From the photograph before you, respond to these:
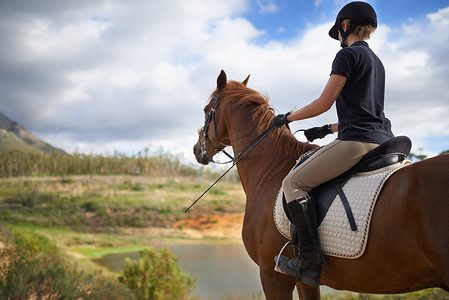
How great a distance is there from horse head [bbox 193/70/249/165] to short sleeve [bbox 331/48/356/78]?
1.39 metres

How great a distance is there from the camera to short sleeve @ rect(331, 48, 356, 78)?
2137 millimetres

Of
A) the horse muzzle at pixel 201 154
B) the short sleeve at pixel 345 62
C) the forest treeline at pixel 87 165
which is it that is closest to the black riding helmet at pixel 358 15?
the short sleeve at pixel 345 62

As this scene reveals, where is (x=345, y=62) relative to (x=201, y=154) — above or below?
above

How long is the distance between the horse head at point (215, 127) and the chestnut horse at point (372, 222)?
32mm

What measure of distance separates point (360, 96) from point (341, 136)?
12.1 inches

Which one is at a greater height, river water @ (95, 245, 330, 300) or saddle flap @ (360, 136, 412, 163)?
saddle flap @ (360, 136, 412, 163)

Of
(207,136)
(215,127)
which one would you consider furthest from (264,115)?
(207,136)

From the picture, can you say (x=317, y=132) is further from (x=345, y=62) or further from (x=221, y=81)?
(x=221, y=81)

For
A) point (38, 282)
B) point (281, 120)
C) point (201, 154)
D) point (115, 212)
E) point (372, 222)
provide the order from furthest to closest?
1. point (115, 212)
2. point (38, 282)
3. point (201, 154)
4. point (281, 120)
5. point (372, 222)

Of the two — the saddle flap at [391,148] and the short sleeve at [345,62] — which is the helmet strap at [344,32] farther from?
the saddle flap at [391,148]

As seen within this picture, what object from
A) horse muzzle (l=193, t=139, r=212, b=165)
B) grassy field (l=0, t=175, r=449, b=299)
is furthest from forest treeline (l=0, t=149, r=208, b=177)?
horse muzzle (l=193, t=139, r=212, b=165)

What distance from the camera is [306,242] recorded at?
2158mm

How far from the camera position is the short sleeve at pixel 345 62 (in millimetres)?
2137

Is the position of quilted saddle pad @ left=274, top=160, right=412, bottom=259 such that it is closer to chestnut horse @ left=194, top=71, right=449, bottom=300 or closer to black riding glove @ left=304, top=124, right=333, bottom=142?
chestnut horse @ left=194, top=71, right=449, bottom=300
